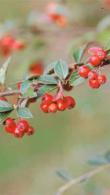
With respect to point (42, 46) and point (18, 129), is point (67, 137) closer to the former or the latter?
point (42, 46)

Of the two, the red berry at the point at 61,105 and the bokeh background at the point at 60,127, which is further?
the bokeh background at the point at 60,127

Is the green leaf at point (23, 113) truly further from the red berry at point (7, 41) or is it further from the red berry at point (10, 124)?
the red berry at point (7, 41)

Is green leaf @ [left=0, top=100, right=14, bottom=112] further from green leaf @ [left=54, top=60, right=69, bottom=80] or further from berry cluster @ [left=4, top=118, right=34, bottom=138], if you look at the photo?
green leaf @ [left=54, top=60, right=69, bottom=80]

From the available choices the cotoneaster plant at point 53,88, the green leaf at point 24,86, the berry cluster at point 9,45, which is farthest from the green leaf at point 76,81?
the berry cluster at point 9,45

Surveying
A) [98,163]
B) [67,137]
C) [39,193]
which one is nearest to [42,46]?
[98,163]

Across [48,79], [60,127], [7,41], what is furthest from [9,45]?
[60,127]
